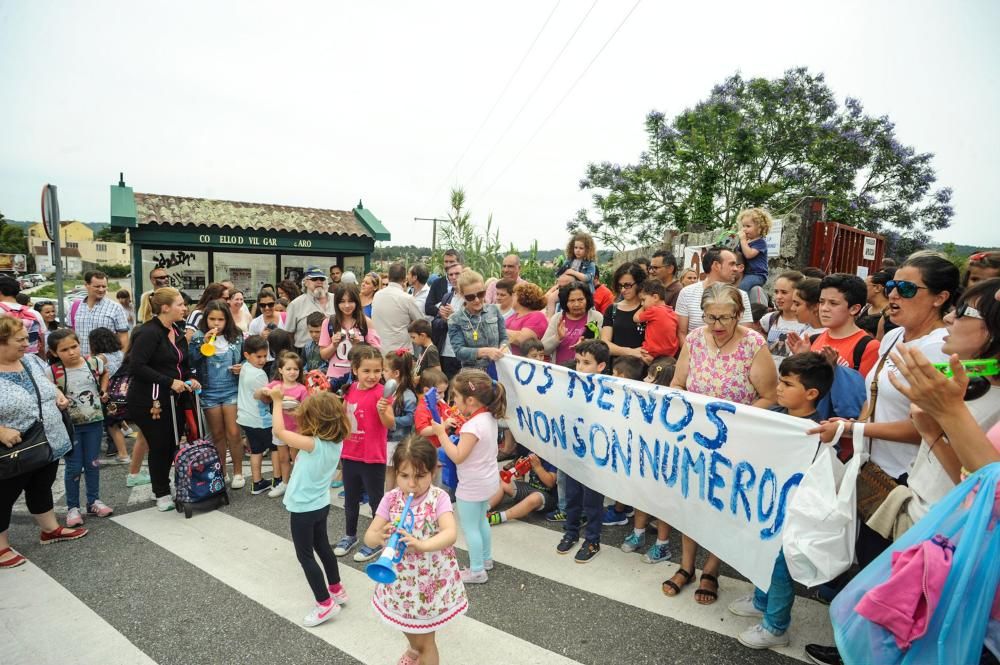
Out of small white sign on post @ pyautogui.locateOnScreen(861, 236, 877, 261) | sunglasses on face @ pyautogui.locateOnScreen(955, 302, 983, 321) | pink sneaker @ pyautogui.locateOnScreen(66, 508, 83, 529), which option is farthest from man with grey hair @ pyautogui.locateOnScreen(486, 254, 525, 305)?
small white sign on post @ pyautogui.locateOnScreen(861, 236, 877, 261)

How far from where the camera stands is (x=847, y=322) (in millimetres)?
3629

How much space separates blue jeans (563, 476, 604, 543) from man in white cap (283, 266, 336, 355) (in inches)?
158

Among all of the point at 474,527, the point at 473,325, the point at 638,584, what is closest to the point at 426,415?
the point at 474,527

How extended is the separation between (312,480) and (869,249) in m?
10.7

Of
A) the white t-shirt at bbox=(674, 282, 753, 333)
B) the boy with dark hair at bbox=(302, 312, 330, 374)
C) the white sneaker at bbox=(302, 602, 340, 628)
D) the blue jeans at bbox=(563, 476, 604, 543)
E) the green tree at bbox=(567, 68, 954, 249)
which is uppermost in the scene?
the green tree at bbox=(567, 68, 954, 249)

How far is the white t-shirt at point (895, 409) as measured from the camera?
2.72 m

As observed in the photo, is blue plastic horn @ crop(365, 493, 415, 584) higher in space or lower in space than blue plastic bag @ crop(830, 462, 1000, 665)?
lower

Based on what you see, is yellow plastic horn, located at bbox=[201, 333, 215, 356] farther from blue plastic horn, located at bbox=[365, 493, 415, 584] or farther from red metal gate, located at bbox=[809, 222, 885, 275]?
red metal gate, located at bbox=[809, 222, 885, 275]

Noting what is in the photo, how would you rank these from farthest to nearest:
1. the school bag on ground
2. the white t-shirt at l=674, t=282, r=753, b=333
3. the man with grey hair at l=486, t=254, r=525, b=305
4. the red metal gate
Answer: the red metal gate → the man with grey hair at l=486, t=254, r=525, b=305 → the white t-shirt at l=674, t=282, r=753, b=333 → the school bag on ground

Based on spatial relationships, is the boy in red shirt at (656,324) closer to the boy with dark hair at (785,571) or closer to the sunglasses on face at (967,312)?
the boy with dark hair at (785,571)

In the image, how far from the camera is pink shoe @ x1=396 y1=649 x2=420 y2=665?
2.88 metres

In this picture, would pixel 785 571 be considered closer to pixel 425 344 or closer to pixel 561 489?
pixel 561 489

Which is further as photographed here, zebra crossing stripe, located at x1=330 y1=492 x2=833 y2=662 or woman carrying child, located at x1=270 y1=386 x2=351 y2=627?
woman carrying child, located at x1=270 y1=386 x2=351 y2=627

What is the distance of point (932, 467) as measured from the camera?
2406mm
